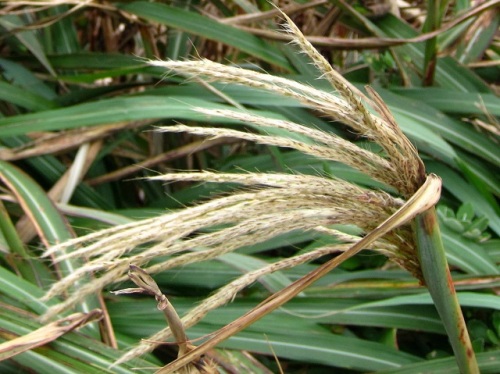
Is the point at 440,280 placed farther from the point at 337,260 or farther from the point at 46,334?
the point at 46,334

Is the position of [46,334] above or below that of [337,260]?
below

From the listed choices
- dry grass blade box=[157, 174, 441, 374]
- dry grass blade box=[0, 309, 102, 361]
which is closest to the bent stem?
dry grass blade box=[157, 174, 441, 374]

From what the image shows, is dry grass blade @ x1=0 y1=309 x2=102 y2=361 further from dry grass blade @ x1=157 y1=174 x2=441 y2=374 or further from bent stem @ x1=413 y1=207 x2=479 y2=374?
bent stem @ x1=413 y1=207 x2=479 y2=374

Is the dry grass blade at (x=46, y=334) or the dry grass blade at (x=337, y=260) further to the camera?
the dry grass blade at (x=46, y=334)

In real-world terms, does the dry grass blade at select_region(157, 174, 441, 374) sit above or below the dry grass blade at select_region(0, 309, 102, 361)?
above

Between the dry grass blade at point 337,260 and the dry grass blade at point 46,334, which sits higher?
the dry grass blade at point 337,260

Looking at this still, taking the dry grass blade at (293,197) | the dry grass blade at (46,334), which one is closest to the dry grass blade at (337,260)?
the dry grass blade at (293,197)

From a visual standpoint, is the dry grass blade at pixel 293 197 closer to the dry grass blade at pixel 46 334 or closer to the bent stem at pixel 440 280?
the bent stem at pixel 440 280

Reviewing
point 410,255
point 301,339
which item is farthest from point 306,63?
point 410,255

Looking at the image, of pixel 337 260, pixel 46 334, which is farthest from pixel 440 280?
pixel 46 334
